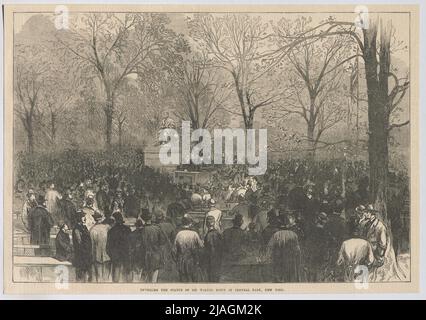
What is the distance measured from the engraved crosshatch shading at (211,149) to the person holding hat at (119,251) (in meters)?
0.02

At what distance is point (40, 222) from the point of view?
304 inches

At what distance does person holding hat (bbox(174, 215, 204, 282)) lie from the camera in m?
7.68

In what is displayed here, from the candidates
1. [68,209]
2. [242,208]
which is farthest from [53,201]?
[242,208]

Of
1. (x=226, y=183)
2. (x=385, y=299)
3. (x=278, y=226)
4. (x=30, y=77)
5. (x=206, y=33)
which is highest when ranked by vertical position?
(x=206, y=33)

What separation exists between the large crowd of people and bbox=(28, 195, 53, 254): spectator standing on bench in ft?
0.04

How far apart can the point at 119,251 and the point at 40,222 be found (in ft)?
3.09

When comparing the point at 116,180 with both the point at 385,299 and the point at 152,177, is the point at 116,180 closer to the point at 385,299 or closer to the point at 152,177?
the point at 152,177

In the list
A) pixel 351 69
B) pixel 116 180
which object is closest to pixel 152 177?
pixel 116 180

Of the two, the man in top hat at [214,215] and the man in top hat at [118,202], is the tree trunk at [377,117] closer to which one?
the man in top hat at [214,215]

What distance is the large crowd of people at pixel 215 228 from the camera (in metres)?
7.70

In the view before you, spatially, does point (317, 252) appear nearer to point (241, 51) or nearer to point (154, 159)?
point (154, 159)

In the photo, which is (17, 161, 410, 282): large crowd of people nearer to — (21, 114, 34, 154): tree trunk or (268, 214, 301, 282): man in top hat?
(268, 214, 301, 282): man in top hat

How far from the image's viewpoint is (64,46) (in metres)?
7.76

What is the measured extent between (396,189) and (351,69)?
4.73ft
